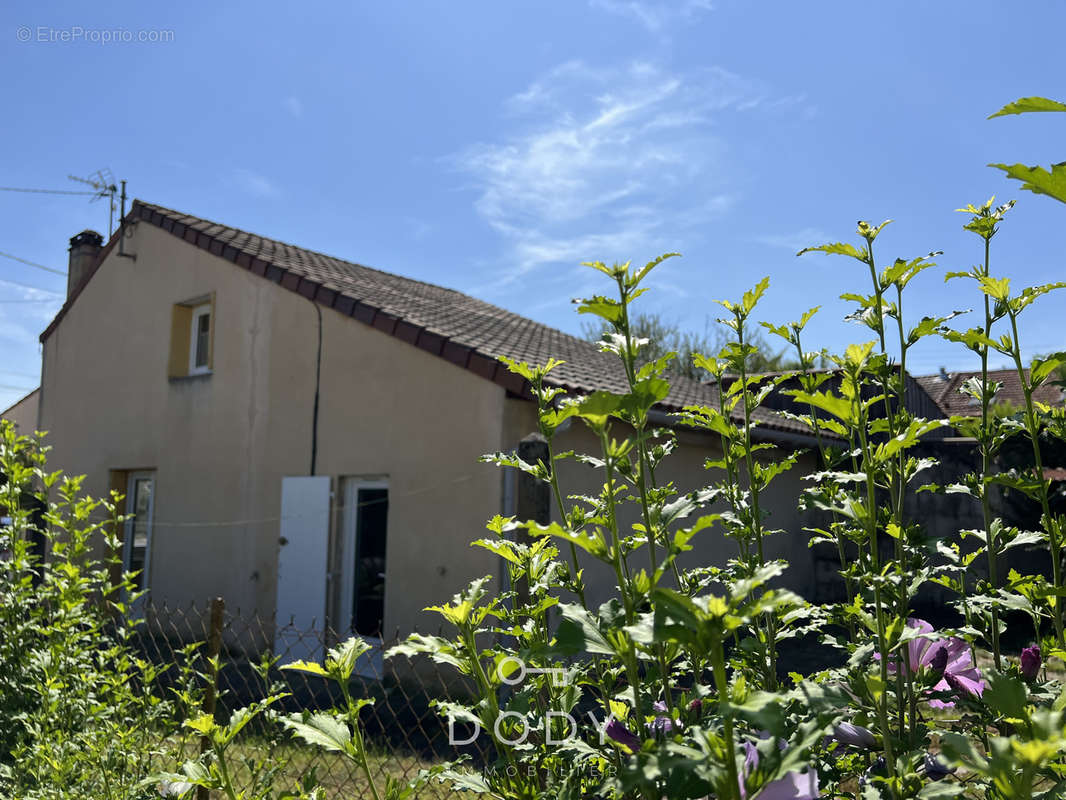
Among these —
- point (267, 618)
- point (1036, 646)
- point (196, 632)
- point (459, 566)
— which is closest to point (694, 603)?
point (1036, 646)

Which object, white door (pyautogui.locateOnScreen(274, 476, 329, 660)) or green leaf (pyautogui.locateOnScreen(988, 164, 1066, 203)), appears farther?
white door (pyautogui.locateOnScreen(274, 476, 329, 660))

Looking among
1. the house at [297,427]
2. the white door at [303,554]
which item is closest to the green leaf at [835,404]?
the house at [297,427]

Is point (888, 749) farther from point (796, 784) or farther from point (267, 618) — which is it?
point (267, 618)

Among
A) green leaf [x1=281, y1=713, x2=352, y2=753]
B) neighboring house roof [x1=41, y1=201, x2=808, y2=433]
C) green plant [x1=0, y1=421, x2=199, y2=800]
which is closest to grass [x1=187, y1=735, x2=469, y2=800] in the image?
green plant [x1=0, y1=421, x2=199, y2=800]

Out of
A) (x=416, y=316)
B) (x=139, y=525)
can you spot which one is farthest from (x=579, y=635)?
(x=139, y=525)

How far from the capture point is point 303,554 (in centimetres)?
845

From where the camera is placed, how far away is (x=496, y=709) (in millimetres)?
1341

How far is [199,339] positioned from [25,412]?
1096 centimetres

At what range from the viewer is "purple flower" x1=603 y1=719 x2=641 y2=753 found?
1172mm

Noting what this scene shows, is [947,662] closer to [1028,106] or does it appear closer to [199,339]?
[1028,106]

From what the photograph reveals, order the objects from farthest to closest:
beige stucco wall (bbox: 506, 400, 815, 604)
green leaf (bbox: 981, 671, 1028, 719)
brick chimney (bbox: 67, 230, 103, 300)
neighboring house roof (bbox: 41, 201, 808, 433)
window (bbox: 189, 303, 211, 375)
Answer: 1. brick chimney (bbox: 67, 230, 103, 300)
2. window (bbox: 189, 303, 211, 375)
3. neighboring house roof (bbox: 41, 201, 808, 433)
4. beige stucco wall (bbox: 506, 400, 815, 604)
5. green leaf (bbox: 981, 671, 1028, 719)

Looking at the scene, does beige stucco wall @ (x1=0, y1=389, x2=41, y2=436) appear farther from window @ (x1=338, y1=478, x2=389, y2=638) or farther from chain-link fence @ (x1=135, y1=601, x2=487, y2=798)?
window @ (x1=338, y1=478, x2=389, y2=638)

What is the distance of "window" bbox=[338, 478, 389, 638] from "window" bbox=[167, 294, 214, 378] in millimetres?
3491

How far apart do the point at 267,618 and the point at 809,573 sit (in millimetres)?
6950
